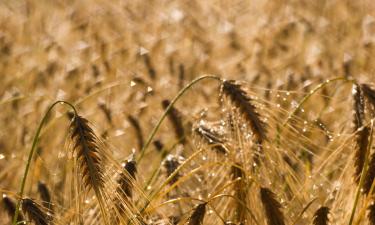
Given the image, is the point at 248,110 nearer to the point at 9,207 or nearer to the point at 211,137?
the point at 211,137

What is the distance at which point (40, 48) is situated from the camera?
498 centimetres

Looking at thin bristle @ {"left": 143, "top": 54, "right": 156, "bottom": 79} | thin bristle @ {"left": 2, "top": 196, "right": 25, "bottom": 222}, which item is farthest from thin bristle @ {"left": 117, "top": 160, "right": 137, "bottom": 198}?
thin bristle @ {"left": 143, "top": 54, "right": 156, "bottom": 79}

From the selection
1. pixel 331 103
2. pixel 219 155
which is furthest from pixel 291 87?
pixel 219 155

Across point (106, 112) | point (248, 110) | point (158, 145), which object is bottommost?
point (248, 110)

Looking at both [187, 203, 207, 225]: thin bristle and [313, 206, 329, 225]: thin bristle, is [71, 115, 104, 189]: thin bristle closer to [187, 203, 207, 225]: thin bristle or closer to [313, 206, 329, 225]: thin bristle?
[187, 203, 207, 225]: thin bristle

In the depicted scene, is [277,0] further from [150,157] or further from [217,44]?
[150,157]

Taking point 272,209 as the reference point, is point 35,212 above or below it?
above

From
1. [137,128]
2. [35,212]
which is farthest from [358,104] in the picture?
[137,128]

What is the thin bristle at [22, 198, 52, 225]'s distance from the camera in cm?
157

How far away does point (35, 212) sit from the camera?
1576 mm

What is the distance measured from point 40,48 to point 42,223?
3.54 meters

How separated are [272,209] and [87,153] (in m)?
0.44

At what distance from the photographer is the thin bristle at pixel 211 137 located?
6.39 feet

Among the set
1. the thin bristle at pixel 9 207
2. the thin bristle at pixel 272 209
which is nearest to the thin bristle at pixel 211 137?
the thin bristle at pixel 272 209
